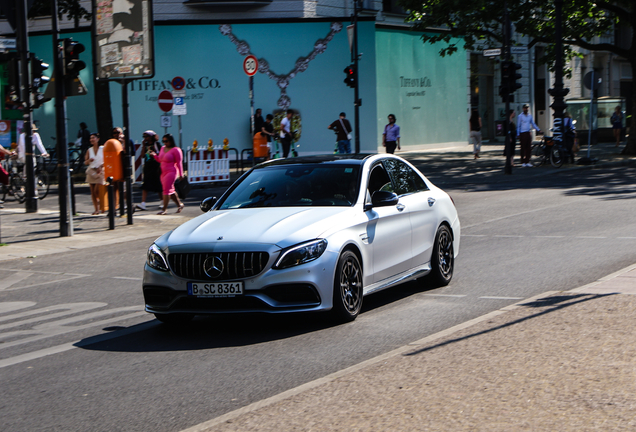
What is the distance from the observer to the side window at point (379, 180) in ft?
26.4

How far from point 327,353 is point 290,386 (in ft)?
2.86

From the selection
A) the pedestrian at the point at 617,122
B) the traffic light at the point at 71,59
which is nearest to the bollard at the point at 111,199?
the traffic light at the point at 71,59

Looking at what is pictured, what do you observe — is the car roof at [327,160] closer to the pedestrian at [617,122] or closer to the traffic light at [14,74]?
the traffic light at [14,74]

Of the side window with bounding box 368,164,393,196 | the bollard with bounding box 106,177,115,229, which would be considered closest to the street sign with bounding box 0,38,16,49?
the bollard with bounding box 106,177,115,229

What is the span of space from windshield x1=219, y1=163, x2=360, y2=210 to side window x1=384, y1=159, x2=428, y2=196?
23.5 inches

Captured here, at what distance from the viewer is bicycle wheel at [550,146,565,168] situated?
27453 millimetres

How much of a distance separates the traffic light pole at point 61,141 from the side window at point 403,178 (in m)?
7.97

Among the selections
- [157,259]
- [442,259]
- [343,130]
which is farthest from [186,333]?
[343,130]

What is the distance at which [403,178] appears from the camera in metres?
8.70

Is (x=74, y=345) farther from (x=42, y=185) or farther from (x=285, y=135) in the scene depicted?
(x=285, y=135)

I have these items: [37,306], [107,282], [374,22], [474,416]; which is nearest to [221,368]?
[474,416]

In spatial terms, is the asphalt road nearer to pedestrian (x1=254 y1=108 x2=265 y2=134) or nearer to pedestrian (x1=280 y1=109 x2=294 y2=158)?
pedestrian (x1=280 y1=109 x2=294 y2=158)

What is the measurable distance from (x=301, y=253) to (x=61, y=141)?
9458mm

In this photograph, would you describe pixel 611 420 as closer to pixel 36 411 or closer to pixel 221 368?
pixel 221 368
